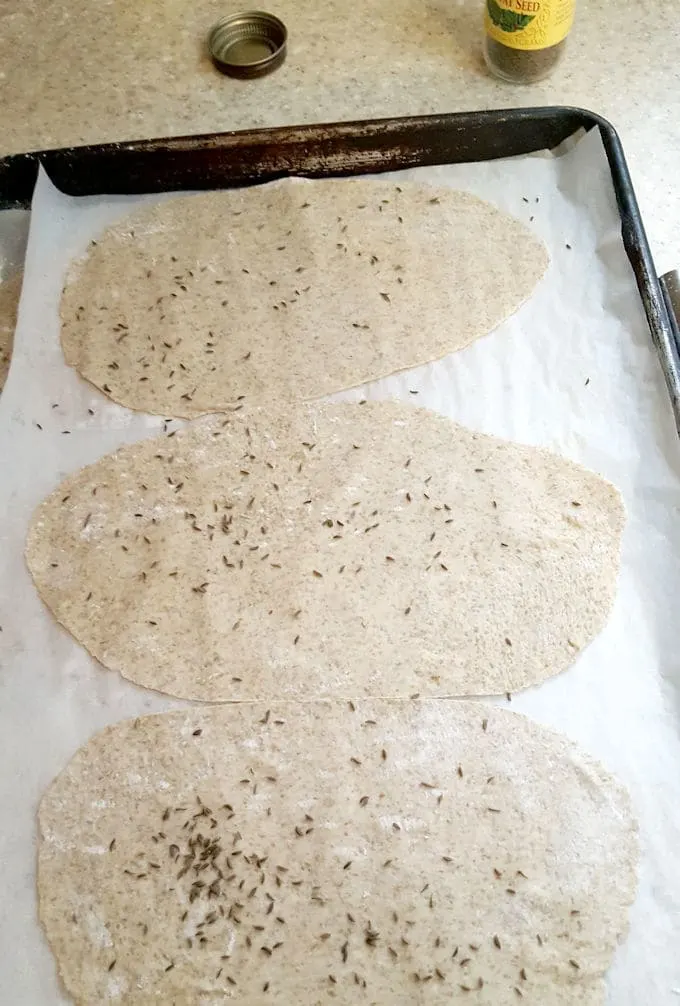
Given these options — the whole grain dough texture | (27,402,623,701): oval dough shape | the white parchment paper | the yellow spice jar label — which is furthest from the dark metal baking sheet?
the whole grain dough texture

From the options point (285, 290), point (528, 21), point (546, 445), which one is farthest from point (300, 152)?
point (546, 445)

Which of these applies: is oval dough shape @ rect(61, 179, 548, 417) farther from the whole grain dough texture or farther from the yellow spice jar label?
the whole grain dough texture

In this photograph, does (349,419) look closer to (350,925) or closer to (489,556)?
(489,556)

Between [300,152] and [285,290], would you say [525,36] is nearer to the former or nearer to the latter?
[300,152]

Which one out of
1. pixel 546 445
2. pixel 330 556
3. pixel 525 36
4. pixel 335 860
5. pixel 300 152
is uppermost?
pixel 525 36

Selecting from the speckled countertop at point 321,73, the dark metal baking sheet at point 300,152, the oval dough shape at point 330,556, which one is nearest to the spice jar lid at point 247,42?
the speckled countertop at point 321,73

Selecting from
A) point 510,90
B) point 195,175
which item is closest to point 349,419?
point 195,175

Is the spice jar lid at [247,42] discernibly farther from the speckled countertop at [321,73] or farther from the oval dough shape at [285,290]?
the oval dough shape at [285,290]
